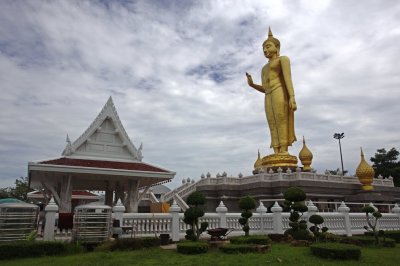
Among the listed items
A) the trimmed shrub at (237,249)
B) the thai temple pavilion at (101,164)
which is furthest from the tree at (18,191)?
the trimmed shrub at (237,249)

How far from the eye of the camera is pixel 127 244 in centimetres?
1244

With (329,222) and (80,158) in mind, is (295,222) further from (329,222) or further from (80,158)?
(80,158)

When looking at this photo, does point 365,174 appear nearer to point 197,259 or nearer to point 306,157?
point 306,157

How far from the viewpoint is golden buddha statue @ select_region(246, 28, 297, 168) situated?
3161 cm

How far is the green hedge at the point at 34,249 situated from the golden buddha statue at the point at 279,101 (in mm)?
22502

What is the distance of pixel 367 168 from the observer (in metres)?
27.7

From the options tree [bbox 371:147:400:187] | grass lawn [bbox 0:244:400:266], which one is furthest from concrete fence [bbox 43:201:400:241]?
tree [bbox 371:147:400:187]

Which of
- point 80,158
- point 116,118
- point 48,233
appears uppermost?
point 116,118

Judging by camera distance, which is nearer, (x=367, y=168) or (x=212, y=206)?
(x=212, y=206)

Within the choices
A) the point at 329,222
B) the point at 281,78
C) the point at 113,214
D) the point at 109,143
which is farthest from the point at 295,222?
the point at 281,78

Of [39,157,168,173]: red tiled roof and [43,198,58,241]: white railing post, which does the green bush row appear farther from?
[39,157,168,173]: red tiled roof

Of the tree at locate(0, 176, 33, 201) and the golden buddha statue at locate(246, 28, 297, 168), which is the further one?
the tree at locate(0, 176, 33, 201)

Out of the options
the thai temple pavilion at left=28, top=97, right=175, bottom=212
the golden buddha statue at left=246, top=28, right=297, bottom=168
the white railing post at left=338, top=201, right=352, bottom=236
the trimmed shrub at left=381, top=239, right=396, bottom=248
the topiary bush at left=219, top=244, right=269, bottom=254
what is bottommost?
the trimmed shrub at left=381, top=239, right=396, bottom=248

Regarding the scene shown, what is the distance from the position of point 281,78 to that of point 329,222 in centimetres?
1778
